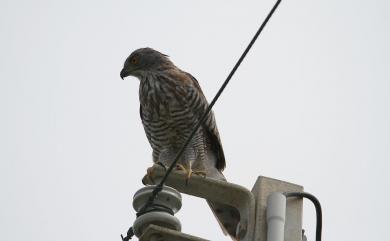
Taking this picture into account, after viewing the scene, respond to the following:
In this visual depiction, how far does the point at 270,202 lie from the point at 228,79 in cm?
78

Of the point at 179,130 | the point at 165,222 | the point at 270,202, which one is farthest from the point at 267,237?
the point at 179,130

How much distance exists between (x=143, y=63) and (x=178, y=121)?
124 cm

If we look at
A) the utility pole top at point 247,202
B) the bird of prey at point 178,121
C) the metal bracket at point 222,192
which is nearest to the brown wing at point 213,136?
the bird of prey at point 178,121

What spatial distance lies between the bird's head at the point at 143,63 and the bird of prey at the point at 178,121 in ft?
0.46

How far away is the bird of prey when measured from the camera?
838 cm

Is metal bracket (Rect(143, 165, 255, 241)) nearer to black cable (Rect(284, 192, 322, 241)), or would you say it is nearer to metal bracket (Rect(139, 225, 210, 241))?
black cable (Rect(284, 192, 322, 241))

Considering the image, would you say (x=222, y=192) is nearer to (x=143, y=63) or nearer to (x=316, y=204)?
(x=316, y=204)

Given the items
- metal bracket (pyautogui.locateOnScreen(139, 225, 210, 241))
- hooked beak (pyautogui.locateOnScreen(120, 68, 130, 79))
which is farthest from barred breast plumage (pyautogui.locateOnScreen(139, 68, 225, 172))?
metal bracket (pyautogui.locateOnScreen(139, 225, 210, 241))

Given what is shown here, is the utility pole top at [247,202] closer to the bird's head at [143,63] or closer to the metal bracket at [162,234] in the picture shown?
the metal bracket at [162,234]

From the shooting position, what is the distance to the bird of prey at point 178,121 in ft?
27.5

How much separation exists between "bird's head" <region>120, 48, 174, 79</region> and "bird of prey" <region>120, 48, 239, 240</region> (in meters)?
0.14

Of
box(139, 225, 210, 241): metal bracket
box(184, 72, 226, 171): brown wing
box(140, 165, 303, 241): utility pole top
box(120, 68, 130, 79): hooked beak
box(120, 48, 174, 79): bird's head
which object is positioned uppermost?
box(120, 48, 174, 79): bird's head

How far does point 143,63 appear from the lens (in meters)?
9.25

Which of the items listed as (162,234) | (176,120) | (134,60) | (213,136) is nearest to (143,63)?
(134,60)
